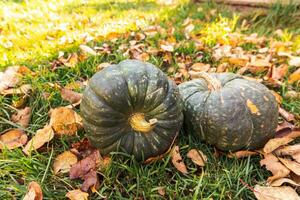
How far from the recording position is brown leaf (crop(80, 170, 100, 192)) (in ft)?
6.55

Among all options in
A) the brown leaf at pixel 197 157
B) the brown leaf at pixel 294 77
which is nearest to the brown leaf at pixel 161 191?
the brown leaf at pixel 197 157

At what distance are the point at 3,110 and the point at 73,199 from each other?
42.2 inches

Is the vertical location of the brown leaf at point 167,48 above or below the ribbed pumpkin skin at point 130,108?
below

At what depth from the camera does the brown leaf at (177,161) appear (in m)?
2.14

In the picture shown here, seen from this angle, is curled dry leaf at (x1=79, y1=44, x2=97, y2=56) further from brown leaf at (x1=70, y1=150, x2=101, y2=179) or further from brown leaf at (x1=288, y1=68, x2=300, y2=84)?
brown leaf at (x1=288, y1=68, x2=300, y2=84)

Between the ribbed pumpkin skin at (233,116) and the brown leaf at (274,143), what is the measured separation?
39mm

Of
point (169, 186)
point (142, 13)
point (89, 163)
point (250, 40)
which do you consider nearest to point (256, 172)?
point (169, 186)

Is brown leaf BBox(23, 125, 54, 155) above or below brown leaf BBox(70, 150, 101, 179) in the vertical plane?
above

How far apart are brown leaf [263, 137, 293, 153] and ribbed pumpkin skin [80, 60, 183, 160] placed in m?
0.60

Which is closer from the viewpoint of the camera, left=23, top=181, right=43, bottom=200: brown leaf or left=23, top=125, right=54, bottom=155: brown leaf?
left=23, top=181, right=43, bottom=200: brown leaf

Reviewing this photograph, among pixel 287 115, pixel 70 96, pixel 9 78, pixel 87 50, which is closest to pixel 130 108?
pixel 70 96

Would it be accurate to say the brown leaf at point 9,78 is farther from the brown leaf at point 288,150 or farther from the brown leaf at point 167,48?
the brown leaf at point 288,150

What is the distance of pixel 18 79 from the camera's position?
114 inches

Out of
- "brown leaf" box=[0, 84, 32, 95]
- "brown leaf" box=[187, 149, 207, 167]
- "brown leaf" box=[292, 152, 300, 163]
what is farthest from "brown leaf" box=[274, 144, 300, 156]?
Answer: "brown leaf" box=[0, 84, 32, 95]
